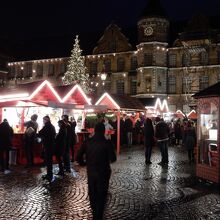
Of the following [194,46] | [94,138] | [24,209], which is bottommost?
[24,209]

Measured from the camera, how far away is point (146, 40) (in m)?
46.7

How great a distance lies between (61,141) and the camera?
11781 mm

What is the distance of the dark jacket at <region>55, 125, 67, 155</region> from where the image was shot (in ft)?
38.5

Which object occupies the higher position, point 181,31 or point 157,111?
point 181,31

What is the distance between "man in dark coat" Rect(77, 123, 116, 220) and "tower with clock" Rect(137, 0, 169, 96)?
1578 inches

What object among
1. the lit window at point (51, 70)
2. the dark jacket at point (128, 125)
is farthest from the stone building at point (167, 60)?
the dark jacket at point (128, 125)

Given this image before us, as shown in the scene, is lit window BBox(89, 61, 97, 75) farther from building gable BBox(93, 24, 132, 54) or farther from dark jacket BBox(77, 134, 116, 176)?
dark jacket BBox(77, 134, 116, 176)

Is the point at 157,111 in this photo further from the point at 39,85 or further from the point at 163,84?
the point at 163,84

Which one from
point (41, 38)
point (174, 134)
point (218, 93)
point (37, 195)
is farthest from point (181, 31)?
point (37, 195)

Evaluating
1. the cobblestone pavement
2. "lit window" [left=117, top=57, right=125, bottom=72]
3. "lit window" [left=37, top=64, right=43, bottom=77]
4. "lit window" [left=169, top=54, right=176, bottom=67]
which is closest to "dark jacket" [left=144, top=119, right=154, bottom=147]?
the cobblestone pavement

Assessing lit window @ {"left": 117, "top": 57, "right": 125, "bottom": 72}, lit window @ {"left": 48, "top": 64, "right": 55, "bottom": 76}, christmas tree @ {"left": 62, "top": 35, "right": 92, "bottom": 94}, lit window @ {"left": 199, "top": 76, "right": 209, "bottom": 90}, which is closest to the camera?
christmas tree @ {"left": 62, "top": 35, "right": 92, "bottom": 94}

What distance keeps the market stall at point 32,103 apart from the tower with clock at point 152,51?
2826cm

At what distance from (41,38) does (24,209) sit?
5526 centimetres

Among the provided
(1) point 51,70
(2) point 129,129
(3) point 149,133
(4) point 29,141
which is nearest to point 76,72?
(1) point 51,70
